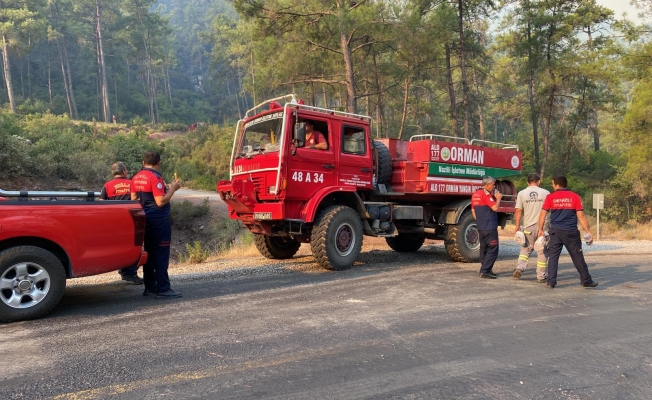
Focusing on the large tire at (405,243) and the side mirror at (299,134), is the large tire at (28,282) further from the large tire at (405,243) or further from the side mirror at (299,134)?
the large tire at (405,243)

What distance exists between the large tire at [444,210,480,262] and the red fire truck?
21mm

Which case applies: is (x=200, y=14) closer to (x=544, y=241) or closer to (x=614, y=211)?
(x=614, y=211)

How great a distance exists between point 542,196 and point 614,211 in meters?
22.2

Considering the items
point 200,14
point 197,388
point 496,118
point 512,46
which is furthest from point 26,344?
point 200,14

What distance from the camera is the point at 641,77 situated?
2470cm

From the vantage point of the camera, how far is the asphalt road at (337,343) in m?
3.37

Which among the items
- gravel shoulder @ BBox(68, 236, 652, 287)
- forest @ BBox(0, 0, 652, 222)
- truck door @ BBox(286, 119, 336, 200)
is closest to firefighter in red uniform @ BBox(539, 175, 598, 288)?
gravel shoulder @ BBox(68, 236, 652, 287)

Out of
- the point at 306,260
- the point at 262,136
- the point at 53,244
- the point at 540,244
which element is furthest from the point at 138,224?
the point at 540,244

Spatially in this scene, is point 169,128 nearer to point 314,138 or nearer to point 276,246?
point 276,246

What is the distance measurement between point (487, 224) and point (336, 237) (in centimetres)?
263

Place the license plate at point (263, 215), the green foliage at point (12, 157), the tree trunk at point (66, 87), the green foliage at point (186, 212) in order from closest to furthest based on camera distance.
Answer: the license plate at point (263, 215) < the green foliage at point (12, 157) < the green foliage at point (186, 212) < the tree trunk at point (66, 87)

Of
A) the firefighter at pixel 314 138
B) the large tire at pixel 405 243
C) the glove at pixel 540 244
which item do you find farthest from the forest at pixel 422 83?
the glove at pixel 540 244

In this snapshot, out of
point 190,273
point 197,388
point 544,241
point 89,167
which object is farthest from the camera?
point 89,167

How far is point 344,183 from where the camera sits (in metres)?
8.78
